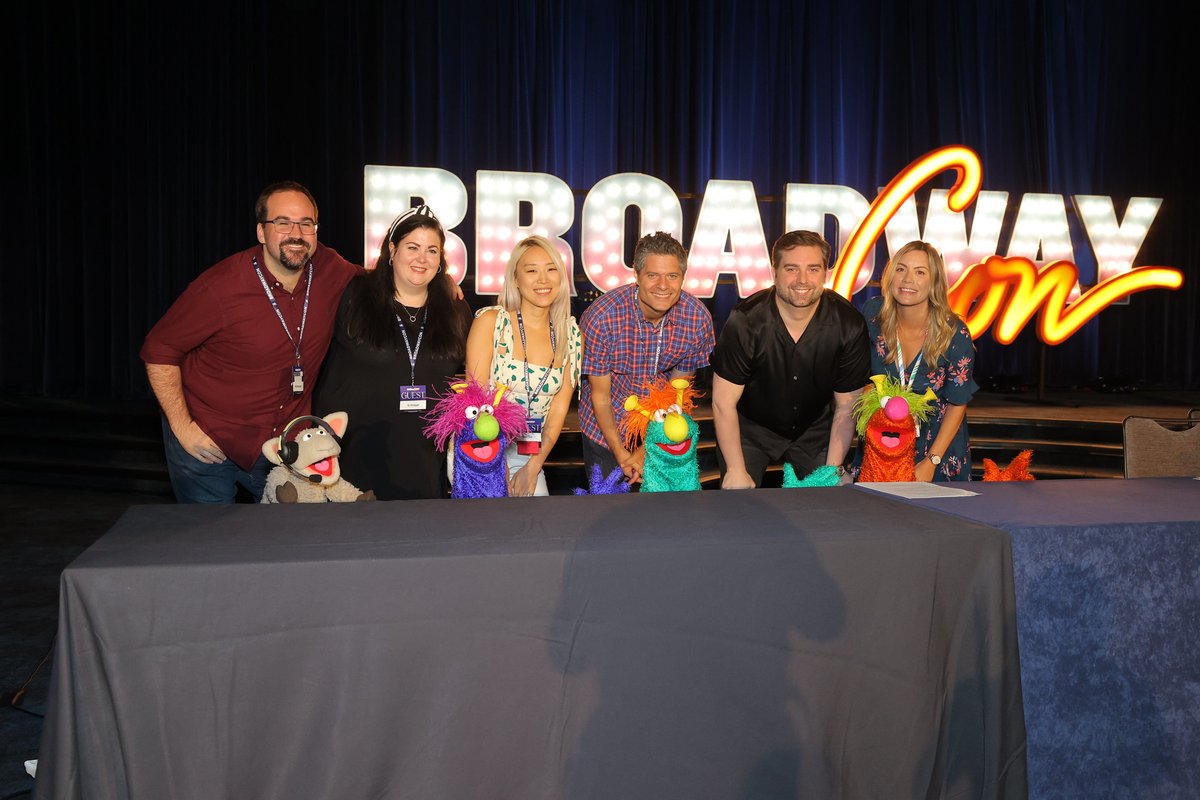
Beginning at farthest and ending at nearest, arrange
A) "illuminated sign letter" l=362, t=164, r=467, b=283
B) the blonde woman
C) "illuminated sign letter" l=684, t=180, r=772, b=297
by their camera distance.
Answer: "illuminated sign letter" l=684, t=180, r=772, b=297
"illuminated sign letter" l=362, t=164, r=467, b=283
the blonde woman

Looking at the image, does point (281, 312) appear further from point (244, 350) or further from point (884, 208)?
point (884, 208)

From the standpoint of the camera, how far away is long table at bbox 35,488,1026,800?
1315 millimetres

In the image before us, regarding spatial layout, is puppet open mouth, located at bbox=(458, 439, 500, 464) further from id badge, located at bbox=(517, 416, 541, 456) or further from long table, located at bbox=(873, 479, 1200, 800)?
long table, located at bbox=(873, 479, 1200, 800)

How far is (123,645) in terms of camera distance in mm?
1300

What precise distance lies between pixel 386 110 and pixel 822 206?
3557 millimetres

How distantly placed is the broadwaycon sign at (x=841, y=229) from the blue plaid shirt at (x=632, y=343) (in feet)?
10.6

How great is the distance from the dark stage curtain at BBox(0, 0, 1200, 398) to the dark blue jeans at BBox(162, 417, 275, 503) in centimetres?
461

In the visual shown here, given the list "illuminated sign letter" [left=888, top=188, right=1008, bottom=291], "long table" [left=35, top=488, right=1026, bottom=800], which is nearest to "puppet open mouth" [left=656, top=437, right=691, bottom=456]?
"long table" [left=35, top=488, right=1026, bottom=800]

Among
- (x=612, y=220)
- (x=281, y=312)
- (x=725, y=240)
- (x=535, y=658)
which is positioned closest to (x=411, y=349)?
(x=281, y=312)

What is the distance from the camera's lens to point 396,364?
2.45 metres

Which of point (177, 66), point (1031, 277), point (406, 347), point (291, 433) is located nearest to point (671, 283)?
point (406, 347)

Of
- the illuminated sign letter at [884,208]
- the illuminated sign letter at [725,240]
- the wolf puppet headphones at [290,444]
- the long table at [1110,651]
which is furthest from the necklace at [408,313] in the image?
the illuminated sign letter at [725,240]

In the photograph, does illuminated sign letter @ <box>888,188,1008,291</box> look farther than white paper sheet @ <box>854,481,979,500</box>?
Yes

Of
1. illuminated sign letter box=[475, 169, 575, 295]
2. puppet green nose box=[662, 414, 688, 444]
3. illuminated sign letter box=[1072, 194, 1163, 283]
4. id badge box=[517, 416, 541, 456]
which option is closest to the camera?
puppet green nose box=[662, 414, 688, 444]
